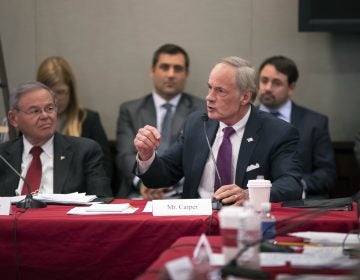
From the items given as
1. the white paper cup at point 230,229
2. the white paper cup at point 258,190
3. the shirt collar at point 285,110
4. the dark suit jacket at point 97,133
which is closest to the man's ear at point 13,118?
the dark suit jacket at point 97,133

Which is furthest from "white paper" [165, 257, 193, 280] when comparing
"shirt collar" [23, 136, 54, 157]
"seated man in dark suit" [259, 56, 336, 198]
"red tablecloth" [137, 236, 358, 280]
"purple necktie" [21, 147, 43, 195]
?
"seated man in dark suit" [259, 56, 336, 198]

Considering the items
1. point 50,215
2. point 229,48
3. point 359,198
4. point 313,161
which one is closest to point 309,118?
point 313,161

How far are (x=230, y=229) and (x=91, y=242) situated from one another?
114 cm

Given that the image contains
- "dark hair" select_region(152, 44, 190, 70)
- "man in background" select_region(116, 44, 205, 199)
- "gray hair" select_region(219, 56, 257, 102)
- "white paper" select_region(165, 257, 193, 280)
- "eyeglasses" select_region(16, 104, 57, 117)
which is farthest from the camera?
"dark hair" select_region(152, 44, 190, 70)

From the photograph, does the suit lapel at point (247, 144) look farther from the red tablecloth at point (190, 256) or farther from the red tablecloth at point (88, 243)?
the red tablecloth at point (190, 256)

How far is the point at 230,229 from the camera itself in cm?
233

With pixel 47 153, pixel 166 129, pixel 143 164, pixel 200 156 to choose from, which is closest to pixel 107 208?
pixel 143 164

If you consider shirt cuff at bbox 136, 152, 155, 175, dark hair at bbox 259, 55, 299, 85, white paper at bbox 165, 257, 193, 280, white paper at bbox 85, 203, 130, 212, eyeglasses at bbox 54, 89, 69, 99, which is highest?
dark hair at bbox 259, 55, 299, 85

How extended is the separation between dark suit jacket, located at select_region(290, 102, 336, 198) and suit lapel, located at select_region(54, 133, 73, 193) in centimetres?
188

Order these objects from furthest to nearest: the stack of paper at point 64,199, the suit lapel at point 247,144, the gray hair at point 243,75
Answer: the gray hair at point 243,75
the suit lapel at point 247,144
the stack of paper at point 64,199

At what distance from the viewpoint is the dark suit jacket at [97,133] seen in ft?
19.6

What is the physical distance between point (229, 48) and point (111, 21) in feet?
3.16

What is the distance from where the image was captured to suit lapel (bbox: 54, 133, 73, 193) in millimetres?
4441

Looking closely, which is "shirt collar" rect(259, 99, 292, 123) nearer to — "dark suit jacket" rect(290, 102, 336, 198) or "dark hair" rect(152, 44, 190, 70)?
"dark suit jacket" rect(290, 102, 336, 198)
